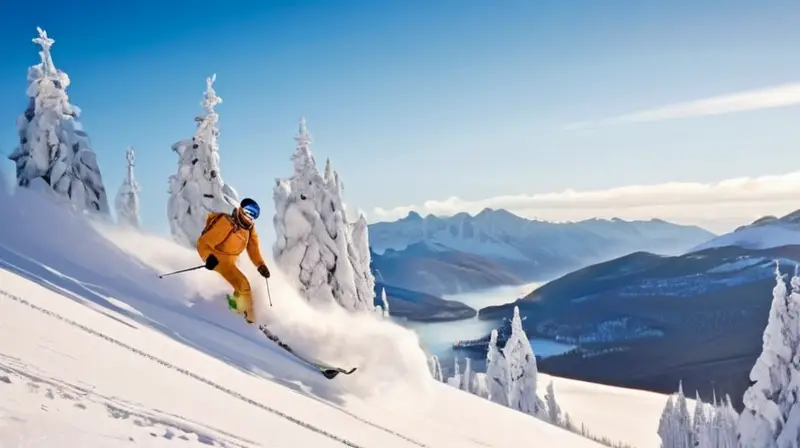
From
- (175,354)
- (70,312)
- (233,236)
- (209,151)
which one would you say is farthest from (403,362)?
(209,151)

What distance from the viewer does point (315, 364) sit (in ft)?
43.2

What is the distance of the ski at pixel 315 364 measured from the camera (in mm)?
12867

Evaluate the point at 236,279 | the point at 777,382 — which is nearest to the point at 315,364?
the point at 236,279

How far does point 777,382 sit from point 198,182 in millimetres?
29659

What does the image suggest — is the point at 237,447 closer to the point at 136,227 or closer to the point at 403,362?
the point at 403,362

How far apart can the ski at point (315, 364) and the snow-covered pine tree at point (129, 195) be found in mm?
36258

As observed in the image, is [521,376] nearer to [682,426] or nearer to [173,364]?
[682,426]

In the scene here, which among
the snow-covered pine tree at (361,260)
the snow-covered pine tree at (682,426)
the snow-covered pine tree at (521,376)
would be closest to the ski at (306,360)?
the snow-covered pine tree at (361,260)

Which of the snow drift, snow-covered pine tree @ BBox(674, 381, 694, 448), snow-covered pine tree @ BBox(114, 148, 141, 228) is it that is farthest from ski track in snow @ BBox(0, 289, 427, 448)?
snow-covered pine tree @ BBox(674, 381, 694, 448)

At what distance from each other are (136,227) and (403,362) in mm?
7458

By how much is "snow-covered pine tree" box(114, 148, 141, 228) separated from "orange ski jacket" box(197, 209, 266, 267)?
37.0 m

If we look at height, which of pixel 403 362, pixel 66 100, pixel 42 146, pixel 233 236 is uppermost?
pixel 66 100

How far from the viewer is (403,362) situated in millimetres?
14867

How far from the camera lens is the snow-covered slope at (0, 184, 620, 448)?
5.63 meters
